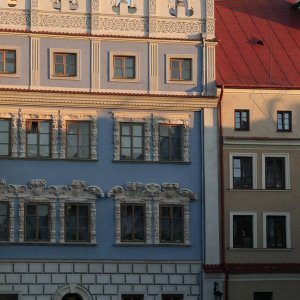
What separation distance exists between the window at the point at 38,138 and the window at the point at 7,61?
2.19 metres

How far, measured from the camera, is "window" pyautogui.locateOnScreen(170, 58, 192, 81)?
35031mm

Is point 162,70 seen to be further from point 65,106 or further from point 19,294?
point 19,294

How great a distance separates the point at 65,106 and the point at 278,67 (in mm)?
9718

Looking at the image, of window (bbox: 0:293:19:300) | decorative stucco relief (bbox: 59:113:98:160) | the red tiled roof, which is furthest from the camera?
the red tiled roof

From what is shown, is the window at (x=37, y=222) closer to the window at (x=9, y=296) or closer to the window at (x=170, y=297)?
the window at (x=9, y=296)

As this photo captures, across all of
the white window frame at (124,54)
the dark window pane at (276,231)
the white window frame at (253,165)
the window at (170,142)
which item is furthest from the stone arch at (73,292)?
the white window frame at (124,54)

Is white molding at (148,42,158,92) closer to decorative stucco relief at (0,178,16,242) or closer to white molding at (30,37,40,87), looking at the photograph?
white molding at (30,37,40,87)

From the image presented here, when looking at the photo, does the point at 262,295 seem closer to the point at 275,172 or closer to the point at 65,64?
the point at 275,172

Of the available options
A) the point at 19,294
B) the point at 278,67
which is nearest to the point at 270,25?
the point at 278,67

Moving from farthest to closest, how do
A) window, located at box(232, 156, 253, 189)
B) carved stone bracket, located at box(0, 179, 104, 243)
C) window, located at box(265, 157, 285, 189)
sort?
window, located at box(265, 157, 285, 189) < window, located at box(232, 156, 253, 189) < carved stone bracket, located at box(0, 179, 104, 243)

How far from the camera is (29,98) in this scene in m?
33.6

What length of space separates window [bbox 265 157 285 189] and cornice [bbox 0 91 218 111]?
3.36 metres

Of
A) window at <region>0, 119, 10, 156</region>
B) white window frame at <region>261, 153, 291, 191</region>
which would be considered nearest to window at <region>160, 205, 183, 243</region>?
white window frame at <region>261, 153, 291, 191</region>

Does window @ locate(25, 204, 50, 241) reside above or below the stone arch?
above
